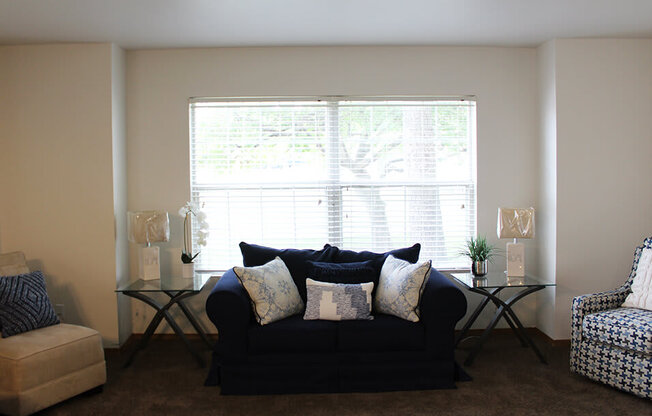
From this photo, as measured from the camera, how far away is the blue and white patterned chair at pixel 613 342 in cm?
306

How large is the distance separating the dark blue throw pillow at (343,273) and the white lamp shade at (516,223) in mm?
1220

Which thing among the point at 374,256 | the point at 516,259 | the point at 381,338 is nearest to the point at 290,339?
the point at 381,338

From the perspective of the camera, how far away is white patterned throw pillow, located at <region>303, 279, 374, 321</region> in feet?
11.1

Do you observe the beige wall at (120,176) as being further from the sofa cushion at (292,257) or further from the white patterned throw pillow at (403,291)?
the white patterned throw pillow at (403,291)

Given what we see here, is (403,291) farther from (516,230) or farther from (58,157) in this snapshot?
(58,157)

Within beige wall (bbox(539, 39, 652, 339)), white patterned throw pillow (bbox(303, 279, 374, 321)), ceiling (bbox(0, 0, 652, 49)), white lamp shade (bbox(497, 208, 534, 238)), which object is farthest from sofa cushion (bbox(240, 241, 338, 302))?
beige wall (bbox(539, 39, 652, 339))

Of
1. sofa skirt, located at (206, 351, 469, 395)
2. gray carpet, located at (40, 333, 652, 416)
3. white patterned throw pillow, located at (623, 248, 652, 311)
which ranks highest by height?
white patterned throw pillow, located at (623, 248, 652, 311)

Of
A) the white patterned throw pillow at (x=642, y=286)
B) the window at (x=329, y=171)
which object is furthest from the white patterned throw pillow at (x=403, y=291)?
the white patterned throw pillow at (x=642, y=286)

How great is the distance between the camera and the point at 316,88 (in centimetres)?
437

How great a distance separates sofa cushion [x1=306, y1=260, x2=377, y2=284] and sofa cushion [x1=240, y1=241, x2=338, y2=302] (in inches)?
6.2

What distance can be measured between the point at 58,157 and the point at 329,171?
2328 mm

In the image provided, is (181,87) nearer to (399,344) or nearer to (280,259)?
(280,259)

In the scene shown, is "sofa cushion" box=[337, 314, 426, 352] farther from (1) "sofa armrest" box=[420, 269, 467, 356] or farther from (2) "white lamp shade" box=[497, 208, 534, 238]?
(2) "white lamp shade" box=[497, 208, 534, 238]

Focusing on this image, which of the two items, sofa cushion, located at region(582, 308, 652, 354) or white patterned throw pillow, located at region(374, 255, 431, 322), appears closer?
sofa cushion, located at region(582, 308, 652, 354)
